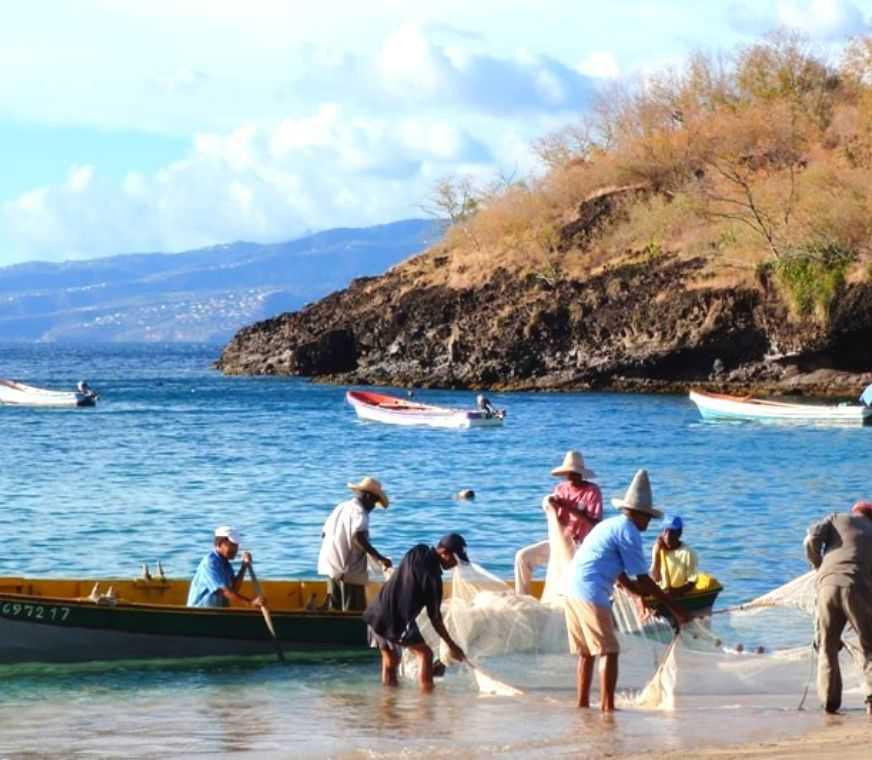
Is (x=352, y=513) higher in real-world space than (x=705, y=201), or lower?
lower

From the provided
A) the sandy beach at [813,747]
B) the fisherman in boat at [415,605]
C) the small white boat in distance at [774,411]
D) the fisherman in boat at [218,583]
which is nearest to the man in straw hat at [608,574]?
the fisherman in boat at [415,605]

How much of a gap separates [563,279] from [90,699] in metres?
73.7

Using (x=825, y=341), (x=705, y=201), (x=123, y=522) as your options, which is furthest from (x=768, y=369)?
(x=123, y=522)

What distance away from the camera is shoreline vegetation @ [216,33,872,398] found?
75625 millimetres

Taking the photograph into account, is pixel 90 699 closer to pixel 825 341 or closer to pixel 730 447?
pixel 730 447

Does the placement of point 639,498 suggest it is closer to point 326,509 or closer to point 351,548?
point 351,548

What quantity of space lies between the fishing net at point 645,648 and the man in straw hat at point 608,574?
957mm

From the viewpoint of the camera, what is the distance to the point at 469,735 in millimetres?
14312

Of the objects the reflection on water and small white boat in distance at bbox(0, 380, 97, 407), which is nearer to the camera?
the reflection on water

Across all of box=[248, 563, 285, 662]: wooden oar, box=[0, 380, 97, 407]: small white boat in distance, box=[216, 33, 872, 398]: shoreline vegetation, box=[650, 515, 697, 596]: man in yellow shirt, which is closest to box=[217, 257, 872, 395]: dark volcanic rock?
box=[216, 33, 872, 398]: shoreline vegetation

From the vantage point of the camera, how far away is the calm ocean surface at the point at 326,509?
48.3 ft

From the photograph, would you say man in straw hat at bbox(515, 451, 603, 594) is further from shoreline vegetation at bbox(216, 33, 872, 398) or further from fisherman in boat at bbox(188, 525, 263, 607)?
shoreline vegetation at bbox(216, 33, 872, 398)

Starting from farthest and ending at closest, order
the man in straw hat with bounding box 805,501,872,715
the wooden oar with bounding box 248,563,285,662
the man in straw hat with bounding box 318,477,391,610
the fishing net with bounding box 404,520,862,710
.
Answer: the wooden oar with bounding box 248,563,285,662 → the man in straw hat with bounding box 318,477,391,610 → the fishing net with bounding box 404,520,862,710 → the man in straw hat with bounding box 805,501,872,715

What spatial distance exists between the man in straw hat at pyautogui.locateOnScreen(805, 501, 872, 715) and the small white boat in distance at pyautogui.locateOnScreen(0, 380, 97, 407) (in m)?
62.1
